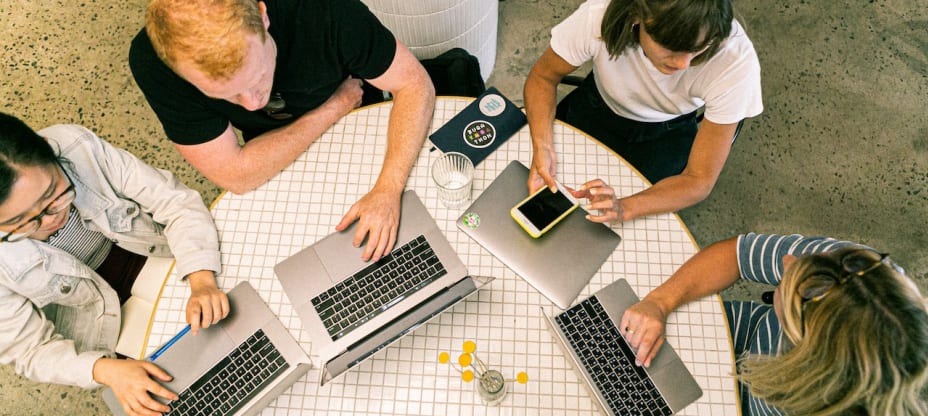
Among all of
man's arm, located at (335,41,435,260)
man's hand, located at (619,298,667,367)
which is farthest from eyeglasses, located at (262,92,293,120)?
man's hand, located at (619,298,667,367)

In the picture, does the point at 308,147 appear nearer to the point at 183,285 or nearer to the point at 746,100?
the point at 183,285

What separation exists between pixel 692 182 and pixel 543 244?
0.45m

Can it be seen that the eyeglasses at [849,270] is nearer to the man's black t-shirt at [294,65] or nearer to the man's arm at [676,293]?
the man's arm at [676,293]

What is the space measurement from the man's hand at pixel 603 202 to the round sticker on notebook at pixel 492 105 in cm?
33

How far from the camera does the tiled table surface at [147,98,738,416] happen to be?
1258 mm

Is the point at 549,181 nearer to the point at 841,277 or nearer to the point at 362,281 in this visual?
the point at 362,281

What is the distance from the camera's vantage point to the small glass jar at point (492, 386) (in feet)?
3.95

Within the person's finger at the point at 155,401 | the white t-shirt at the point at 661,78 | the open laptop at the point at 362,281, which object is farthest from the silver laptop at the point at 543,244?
the person's finger at the point at 155,401

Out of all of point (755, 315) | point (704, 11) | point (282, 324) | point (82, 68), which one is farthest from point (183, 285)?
point (82, 68)

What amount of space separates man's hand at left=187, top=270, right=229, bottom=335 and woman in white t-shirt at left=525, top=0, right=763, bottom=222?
799 millimetres

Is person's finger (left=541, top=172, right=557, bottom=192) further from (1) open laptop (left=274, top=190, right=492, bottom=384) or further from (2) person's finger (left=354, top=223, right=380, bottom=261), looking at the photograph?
(2) person's finger (left=354, top=223, right=380, bottom=261)

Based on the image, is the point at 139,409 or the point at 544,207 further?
the point at 544,207

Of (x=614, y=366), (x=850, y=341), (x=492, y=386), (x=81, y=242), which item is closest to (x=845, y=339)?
(x=850, y=341)

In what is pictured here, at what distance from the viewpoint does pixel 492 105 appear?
1.55 meters
